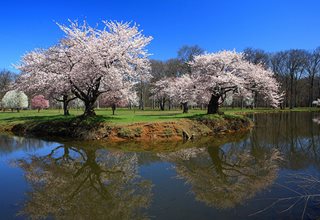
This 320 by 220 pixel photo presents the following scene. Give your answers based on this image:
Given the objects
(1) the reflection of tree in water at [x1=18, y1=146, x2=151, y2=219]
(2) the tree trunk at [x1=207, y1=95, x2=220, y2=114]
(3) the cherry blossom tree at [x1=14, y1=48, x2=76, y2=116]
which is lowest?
(1) the reflection of tree in water at [x1=18, y1=146, x2=151, y2=219]

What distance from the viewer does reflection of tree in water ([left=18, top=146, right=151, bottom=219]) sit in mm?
7938

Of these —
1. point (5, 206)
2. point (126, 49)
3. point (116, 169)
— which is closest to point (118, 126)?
point (126, 49)

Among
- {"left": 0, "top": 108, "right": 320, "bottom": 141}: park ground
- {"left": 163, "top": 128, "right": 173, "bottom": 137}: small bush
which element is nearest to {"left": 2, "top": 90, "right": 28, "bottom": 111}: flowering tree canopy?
{"left": 0, "top": 108, "right": 320, "bottom": 141}: park ground

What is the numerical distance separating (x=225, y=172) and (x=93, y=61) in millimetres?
12887

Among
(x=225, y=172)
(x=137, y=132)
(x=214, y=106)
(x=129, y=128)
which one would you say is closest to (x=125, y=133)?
(x=129, y=128)

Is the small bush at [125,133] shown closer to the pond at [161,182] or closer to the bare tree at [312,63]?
the pond at [161,182]

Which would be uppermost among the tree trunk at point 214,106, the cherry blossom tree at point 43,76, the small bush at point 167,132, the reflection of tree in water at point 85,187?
the cherry blossom tree at point 43,76

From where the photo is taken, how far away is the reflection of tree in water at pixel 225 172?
9.20 metres

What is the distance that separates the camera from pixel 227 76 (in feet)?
91.6

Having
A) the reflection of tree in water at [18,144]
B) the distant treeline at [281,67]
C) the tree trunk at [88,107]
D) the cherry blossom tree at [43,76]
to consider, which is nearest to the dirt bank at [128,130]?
the tree trunk at [88,107]

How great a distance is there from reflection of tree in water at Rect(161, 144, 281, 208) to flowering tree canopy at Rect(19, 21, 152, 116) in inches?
342

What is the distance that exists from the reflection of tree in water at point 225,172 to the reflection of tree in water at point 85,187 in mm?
1912

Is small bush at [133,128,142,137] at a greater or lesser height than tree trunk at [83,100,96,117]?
lesser

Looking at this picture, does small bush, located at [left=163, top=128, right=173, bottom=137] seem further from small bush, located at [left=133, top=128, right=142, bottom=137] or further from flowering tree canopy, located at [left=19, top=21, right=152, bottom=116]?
flowering tree canopy, located at [left=19, top=21, right=152, bottom=116]
